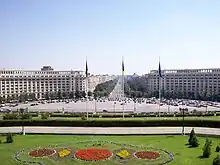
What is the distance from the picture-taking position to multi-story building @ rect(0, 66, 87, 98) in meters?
89.1

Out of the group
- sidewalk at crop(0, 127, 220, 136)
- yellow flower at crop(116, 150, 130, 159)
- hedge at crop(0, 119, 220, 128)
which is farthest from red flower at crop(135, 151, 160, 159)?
hedge at crop(0, 119, 220, 128)

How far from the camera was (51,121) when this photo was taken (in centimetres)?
3111

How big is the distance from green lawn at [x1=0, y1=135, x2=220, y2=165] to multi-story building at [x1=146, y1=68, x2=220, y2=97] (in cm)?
6547

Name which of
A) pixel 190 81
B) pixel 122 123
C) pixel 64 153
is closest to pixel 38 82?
pixel 190 81

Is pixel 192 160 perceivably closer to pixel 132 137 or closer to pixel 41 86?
pixel 132 137

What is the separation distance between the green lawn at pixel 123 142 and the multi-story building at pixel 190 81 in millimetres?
65470

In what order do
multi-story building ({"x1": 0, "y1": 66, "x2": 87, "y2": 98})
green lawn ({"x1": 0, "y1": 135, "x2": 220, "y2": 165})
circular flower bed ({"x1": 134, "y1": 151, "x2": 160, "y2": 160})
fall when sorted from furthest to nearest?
multi-story building ({"x1": 0, "y1": 66, "x2": 87, "y2": 98}), circular flower bed ({"x1": 134, "y1": 151, "x2": 160, "y2": 160}), green lawn ({"x1": 0, "y1": 135, "x2": 220, "y2": 165})

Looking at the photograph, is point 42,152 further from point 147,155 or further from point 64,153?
point 147,155

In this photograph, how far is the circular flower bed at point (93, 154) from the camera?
1828cm

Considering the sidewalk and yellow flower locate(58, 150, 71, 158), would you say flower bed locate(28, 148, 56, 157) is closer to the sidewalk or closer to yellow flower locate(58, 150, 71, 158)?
yellow flower locate(58, 150, 71, 158)

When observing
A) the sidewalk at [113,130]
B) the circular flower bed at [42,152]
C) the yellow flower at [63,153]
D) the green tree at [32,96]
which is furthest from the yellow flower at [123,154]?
the green tree at [32,96]

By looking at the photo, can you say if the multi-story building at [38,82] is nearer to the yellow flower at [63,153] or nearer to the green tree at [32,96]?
the green tree at [32,96]

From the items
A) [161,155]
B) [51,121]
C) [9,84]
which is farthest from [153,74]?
[161,155]

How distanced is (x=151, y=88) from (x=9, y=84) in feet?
158
